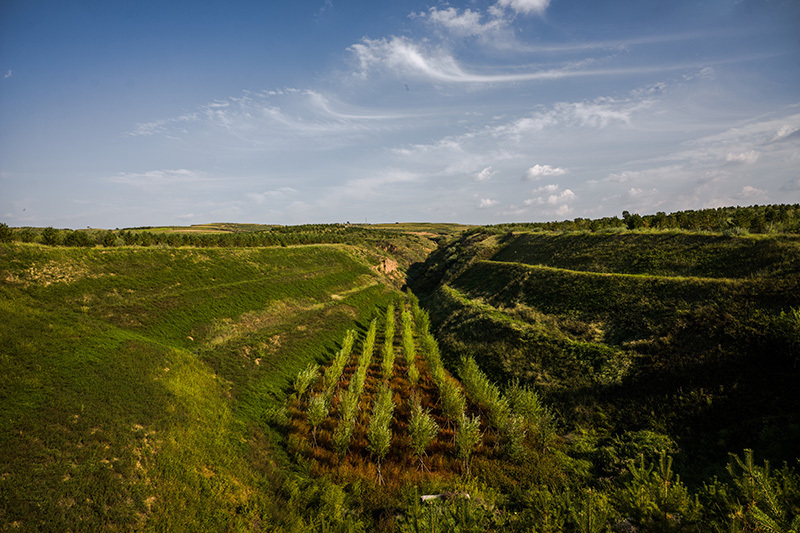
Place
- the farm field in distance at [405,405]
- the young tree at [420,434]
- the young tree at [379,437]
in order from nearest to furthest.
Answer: the farm field in distance at [405,405] → the young tree at [379,437] → the young tree at [420,434]

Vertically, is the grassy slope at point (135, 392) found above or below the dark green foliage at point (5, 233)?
below

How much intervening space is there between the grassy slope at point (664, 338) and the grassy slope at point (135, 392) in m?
23.9

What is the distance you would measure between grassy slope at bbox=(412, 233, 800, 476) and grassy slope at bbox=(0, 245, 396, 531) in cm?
2387

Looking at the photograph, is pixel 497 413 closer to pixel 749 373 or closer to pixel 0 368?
pixel 749 373

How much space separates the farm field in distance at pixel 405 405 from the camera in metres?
13.6

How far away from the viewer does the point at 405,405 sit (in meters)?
27.8

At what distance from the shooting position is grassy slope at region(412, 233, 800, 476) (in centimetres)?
2012

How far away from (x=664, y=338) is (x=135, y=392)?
1659 inches

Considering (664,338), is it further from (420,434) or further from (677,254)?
(420,434)

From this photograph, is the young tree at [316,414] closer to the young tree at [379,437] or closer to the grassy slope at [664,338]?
the young tree at [379,437]

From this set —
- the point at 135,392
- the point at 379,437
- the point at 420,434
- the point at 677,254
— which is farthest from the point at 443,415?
the point at 677,254

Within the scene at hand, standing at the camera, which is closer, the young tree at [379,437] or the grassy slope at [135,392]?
the grassy slope at [135,392]

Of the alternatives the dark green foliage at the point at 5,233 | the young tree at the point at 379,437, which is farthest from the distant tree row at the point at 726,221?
the dark green foliage at the point at 5,233

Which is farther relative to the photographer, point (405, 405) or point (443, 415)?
point (405, 405)
